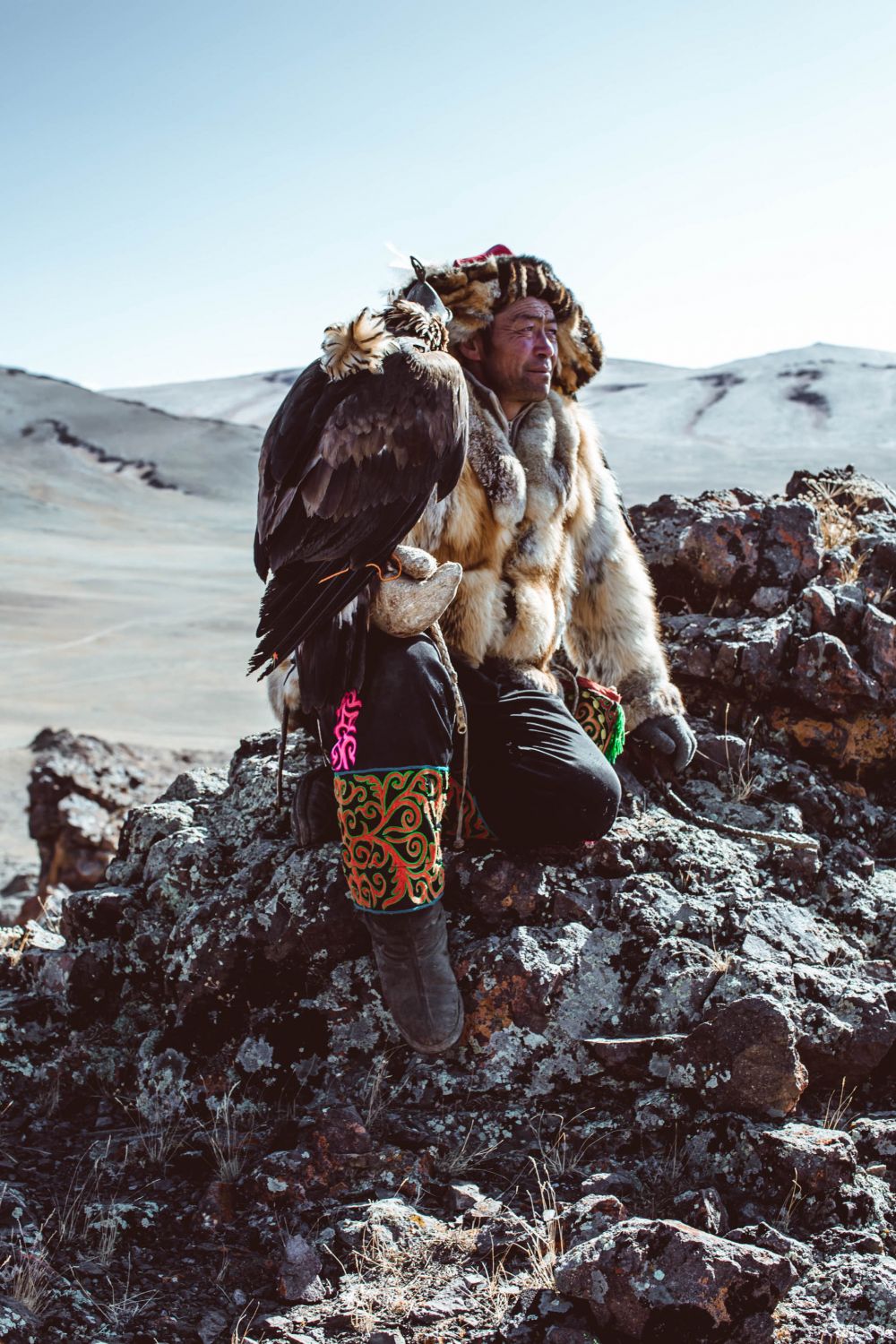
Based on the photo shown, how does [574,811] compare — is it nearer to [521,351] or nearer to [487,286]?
[521,351]

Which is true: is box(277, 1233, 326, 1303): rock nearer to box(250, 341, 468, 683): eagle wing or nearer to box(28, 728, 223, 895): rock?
box(250, 341, 468, 683): eagle wing

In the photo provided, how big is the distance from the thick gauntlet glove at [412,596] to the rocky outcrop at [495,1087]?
2.38ft

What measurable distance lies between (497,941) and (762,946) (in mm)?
706

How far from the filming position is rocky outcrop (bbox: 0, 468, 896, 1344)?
2148 millimetres

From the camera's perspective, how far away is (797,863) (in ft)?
11.2

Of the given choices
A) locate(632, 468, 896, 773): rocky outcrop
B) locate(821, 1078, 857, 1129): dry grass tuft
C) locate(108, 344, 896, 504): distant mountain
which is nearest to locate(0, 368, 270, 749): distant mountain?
locate(108, 344, 896, 504): distant mountain

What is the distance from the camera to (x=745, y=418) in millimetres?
61156

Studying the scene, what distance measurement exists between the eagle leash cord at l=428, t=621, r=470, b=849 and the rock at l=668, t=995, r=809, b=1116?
79 cm

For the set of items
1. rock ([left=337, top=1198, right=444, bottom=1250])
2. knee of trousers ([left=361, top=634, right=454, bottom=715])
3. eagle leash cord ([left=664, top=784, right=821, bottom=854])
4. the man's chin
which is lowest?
rock ([left=337, top=1198, right=444, bottom=1250])

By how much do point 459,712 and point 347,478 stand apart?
633 mm

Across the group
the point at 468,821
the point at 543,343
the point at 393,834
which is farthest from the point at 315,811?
the point at 543,343

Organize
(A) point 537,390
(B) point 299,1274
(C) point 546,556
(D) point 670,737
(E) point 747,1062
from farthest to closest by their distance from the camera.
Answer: (D) point 670,737 < (A) point 537,390 < (C) point 546,556 < (E) point 747,1062 < (B) point 299,1274

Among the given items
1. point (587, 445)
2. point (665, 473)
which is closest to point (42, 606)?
point (665, 473)

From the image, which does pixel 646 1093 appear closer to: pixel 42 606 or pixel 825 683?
pixel 825 683
